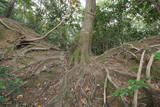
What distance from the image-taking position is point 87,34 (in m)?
3.47

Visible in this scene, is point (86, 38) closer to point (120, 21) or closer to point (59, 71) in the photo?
point (59, 71)

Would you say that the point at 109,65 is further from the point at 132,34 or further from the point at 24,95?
the point at 132,34

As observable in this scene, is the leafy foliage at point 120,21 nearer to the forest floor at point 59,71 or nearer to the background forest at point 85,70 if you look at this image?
the background forest at point 85,70

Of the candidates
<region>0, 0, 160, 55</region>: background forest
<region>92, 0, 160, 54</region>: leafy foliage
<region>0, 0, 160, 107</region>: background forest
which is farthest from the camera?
<region>0, 0, 160, 55</region>: background forest

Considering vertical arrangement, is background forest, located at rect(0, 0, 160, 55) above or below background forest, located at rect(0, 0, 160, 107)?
above

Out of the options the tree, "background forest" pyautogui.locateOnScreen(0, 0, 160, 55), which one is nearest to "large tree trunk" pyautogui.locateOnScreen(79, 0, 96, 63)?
the tree

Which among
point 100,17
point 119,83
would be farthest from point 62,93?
point 100,17

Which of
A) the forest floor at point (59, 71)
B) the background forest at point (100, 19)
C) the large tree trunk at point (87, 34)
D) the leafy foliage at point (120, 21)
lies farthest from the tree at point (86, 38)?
the leafy foliage at point (120, 21)

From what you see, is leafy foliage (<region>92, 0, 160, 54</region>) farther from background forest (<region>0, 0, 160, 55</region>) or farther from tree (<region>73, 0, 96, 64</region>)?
tree (<region>73, 0, 96, 64</region>)

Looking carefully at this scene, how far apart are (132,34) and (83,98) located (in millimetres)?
5207

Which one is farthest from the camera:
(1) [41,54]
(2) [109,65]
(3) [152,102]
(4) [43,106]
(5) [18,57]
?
(1) [41,54]

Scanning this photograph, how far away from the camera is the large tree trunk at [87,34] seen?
3303 mm

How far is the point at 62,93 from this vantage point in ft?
8.13

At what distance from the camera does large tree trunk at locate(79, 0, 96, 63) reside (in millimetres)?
3303
